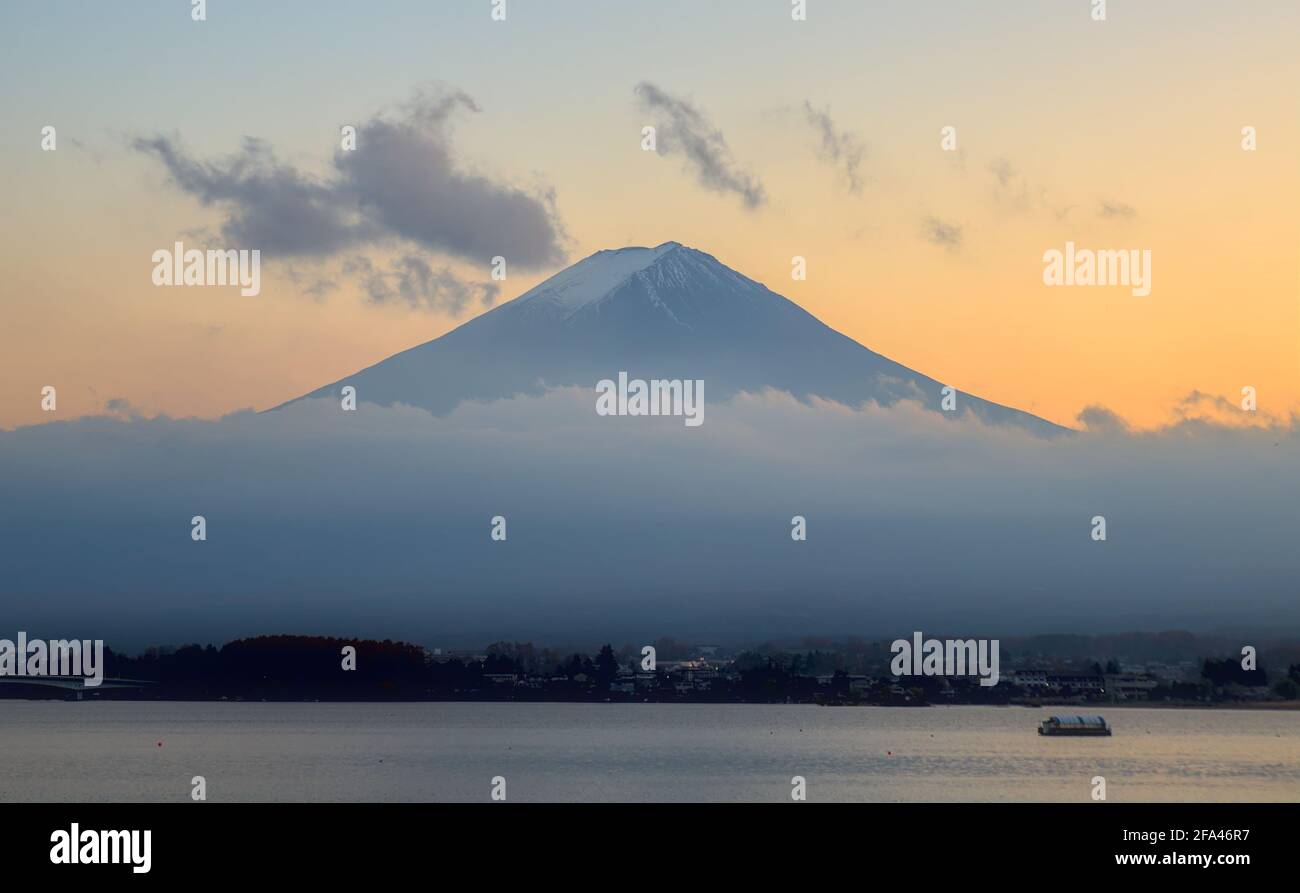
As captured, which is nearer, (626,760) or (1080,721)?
(626,760)

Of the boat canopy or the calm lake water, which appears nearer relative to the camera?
the calm lake water

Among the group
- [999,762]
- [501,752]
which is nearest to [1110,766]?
[999,762]

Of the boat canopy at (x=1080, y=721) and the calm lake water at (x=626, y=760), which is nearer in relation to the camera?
the calm lake water at (x=626, y=760)
